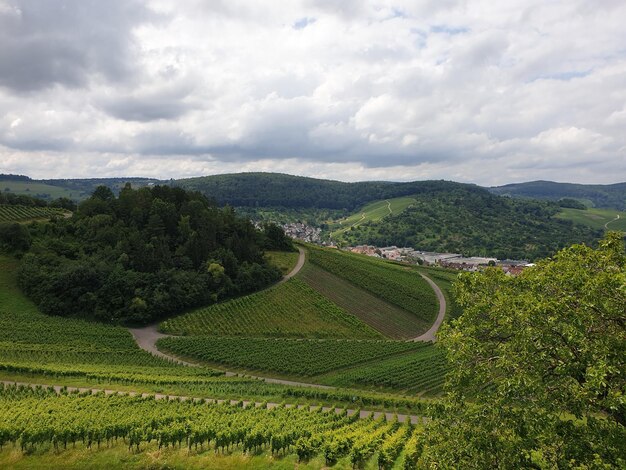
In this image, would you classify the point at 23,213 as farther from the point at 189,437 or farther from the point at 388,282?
the point at 189,437

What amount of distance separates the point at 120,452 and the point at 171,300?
200ft

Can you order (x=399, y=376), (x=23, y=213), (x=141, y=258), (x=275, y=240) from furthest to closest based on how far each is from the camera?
(x=275, y=240), (x=23, y=213), (x=141, y=258), (x=399, y=376)

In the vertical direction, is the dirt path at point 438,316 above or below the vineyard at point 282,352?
below

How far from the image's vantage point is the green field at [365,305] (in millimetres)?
91938

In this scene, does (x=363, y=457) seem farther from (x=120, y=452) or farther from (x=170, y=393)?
(x=170, y=393)

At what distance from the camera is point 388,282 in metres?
116

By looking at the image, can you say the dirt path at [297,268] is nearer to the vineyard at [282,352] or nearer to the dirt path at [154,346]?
the vineyard at [282,352]

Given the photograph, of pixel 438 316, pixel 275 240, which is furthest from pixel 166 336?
pixel 438 316

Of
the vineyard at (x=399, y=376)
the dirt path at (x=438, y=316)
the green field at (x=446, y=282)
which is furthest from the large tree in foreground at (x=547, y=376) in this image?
the green field at (x=446, y=282)

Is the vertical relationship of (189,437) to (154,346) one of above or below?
above

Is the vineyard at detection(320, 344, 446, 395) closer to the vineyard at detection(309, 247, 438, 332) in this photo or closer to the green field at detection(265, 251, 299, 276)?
the vineyard at detection(309, 247, 438, 332)

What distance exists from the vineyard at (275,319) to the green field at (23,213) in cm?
5691

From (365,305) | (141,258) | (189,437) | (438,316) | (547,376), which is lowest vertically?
(438,316)

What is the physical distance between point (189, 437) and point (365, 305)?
76.1 meters
